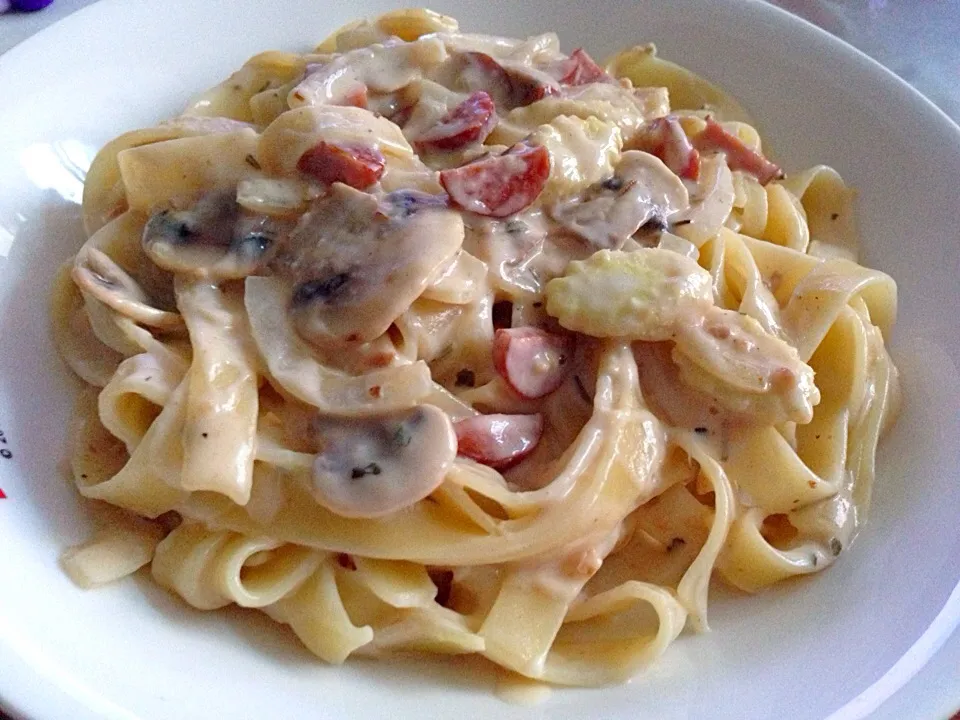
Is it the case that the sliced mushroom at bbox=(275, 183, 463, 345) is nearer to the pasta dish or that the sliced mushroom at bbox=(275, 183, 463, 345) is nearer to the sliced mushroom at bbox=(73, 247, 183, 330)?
the pasta dish

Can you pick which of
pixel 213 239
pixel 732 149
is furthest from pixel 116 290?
pixel 732 149

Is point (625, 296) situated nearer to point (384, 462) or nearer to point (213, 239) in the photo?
point (384, 462)

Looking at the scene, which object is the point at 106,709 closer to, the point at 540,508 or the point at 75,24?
the point at 540,508

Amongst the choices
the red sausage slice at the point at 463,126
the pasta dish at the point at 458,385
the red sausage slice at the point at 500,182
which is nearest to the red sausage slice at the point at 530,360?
the pasta dish at the point at 458,385

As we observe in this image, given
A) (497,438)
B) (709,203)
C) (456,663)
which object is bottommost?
(456,663)

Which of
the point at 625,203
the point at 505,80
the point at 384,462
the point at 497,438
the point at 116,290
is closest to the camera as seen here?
the point at 384,462

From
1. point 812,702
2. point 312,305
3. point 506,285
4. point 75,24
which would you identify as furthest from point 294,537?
point 75,24

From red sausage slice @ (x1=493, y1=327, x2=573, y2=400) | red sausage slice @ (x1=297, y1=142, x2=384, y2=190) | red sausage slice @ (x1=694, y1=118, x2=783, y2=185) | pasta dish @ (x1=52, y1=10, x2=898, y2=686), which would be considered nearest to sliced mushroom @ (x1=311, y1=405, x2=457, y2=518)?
pasta dish @ (x1=52, y1=10, x2=898, y2=686)
